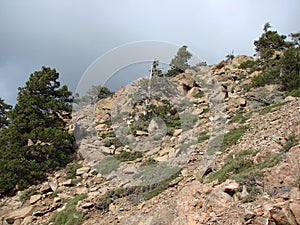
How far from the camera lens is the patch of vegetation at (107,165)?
45.3ft

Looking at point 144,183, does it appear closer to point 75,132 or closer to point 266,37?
point 75,132

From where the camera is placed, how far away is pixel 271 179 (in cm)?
629

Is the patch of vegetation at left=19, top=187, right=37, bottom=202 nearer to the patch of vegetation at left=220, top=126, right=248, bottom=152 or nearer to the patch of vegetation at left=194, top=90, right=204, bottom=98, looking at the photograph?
the patch of vegetation at left=220, top=126, right=248, bottom=152

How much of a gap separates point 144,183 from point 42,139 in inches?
395

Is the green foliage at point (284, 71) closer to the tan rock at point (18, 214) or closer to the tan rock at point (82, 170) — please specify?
the tan rock at point (82, 170)

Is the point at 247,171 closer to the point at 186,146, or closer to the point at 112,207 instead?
the point at 112,207

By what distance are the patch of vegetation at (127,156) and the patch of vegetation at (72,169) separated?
259cm

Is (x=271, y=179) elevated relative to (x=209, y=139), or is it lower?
lower

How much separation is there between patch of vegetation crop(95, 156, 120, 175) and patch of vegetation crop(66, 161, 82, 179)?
148 centimetres

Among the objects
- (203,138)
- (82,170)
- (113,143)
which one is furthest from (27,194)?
(203,138)

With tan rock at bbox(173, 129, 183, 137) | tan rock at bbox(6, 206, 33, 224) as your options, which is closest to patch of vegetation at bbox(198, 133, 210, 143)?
tan rock at bbox(173, 129, 183, 137)

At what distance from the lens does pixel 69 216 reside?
10312 mm

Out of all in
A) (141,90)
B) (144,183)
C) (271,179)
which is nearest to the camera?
(271,179)

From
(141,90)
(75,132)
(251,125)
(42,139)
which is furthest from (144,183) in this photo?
(141,90)
